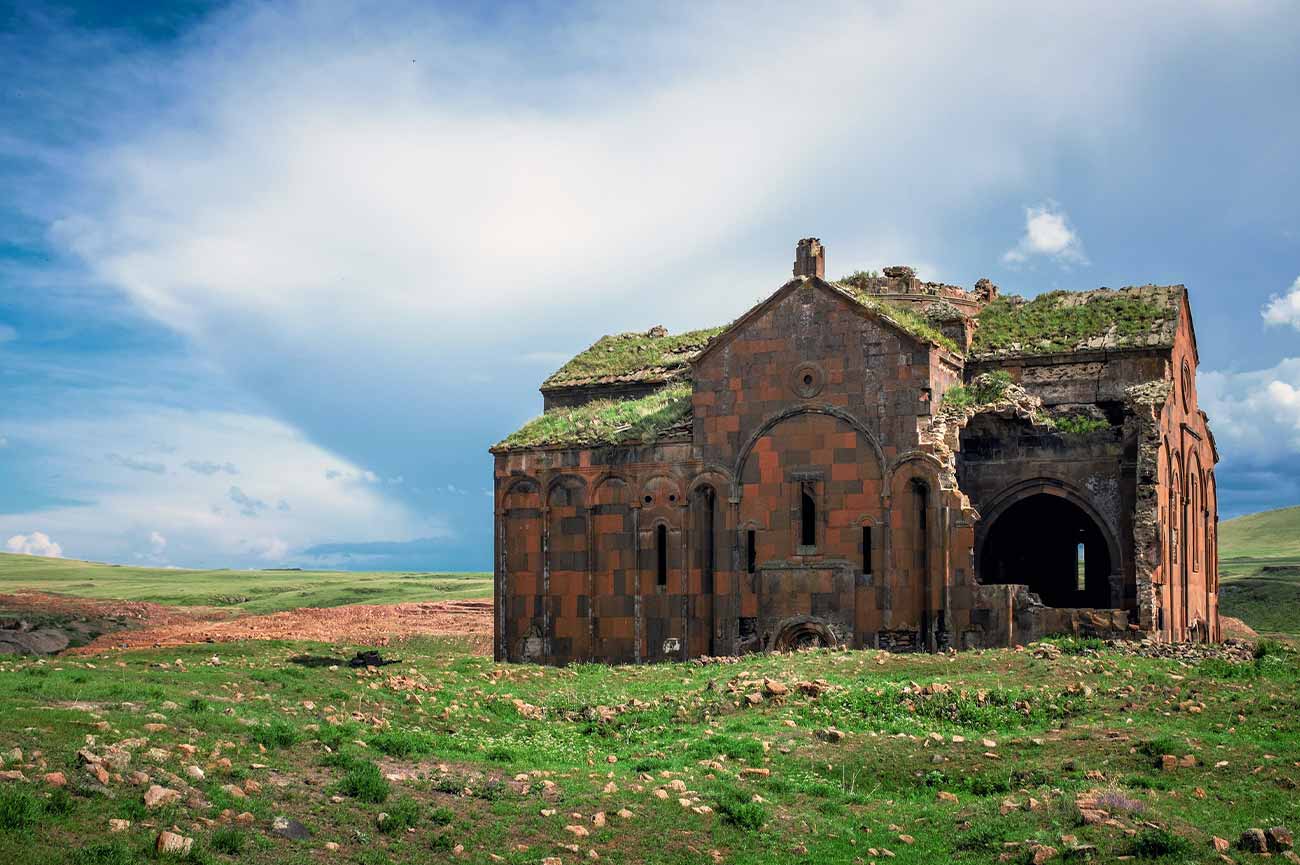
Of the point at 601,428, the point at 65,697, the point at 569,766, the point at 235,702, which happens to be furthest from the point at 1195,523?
the point at 65,697

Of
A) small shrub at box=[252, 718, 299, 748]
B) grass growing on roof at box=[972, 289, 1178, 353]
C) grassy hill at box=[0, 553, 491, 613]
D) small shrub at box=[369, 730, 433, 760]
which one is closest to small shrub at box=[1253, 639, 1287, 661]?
grass growing on roof at box=[972, 289, 1178, 353]

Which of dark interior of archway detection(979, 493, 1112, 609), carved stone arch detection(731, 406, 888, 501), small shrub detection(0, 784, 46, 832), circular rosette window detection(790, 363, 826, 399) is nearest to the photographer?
small shrub detection(0, 784, 46, 832)

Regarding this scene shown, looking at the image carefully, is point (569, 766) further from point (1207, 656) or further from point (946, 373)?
point (946, 373)

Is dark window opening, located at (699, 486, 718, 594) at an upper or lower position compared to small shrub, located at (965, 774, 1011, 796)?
upper

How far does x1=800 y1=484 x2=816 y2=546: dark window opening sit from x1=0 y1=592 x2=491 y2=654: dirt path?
12625mm

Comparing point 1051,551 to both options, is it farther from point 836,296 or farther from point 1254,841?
point 1254,841

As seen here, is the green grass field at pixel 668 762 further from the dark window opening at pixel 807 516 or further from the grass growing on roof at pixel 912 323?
the grass growing on roof at pixel 912 323

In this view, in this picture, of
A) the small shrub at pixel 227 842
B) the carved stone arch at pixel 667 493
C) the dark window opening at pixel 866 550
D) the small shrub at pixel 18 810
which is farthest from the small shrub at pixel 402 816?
the carved stone arch at pixel 667 493

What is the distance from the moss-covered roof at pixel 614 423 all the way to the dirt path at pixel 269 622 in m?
7.39

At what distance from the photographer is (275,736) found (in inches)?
585

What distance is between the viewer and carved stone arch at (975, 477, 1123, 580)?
1110 inches

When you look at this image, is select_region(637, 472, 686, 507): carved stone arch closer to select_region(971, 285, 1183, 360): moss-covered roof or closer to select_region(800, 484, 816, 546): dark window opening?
select_region(800, 484, 816, 546): dark window opening

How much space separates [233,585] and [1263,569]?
55674 millimetres

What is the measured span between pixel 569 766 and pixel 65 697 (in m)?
6.16
